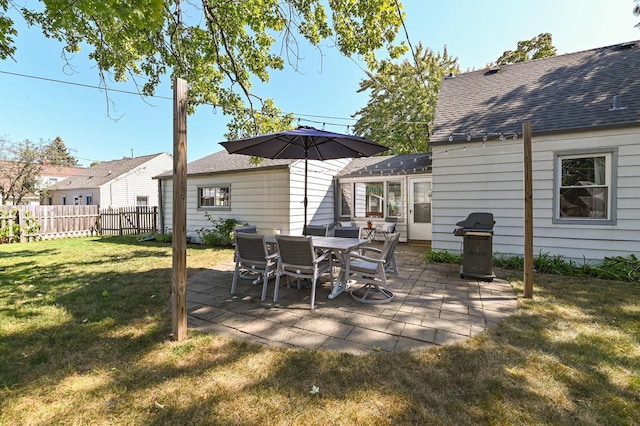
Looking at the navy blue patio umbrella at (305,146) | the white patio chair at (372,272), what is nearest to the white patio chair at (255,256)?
the navy blue patio umbrella at (305,146)

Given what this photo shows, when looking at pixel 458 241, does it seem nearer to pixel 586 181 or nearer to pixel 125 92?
pixel 586 181

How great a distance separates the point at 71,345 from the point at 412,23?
714 centimetres

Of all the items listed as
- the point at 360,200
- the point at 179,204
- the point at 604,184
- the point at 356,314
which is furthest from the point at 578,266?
the point at 179,204

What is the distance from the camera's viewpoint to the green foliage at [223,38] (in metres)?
5.21

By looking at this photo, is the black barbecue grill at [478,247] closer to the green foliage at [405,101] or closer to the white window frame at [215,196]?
the white window frame at [215,196]

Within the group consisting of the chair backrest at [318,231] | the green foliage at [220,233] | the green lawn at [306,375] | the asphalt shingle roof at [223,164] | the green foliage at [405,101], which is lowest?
the green lawn at [306,375]

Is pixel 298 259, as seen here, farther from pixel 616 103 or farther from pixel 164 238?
pixel 164 238

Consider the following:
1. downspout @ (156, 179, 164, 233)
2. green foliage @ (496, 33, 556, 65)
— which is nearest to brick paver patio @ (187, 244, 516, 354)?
downspout @ (156, 179, 164, 233)

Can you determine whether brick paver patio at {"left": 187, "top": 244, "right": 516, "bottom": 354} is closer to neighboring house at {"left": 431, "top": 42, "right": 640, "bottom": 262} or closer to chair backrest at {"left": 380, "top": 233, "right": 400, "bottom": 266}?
chair backrest at {"left": 380, "top": 233, "right": 400, "bottom": 266}

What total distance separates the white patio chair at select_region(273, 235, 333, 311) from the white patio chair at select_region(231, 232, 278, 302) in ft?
0.64

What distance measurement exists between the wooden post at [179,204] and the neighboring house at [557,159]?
5.53 m

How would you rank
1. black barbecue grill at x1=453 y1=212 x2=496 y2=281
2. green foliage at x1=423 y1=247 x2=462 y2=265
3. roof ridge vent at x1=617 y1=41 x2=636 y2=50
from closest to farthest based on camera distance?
black barbecue grill at x1=453 y1=212 x2=496 y2=281, green foliage at x1=423 y1=247 x2=462 y2=265, roof ridge vent at x1=617 y1=41 x2=636 y2=50

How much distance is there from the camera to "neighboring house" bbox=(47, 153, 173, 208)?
19.1 meters

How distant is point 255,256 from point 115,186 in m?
20.3
